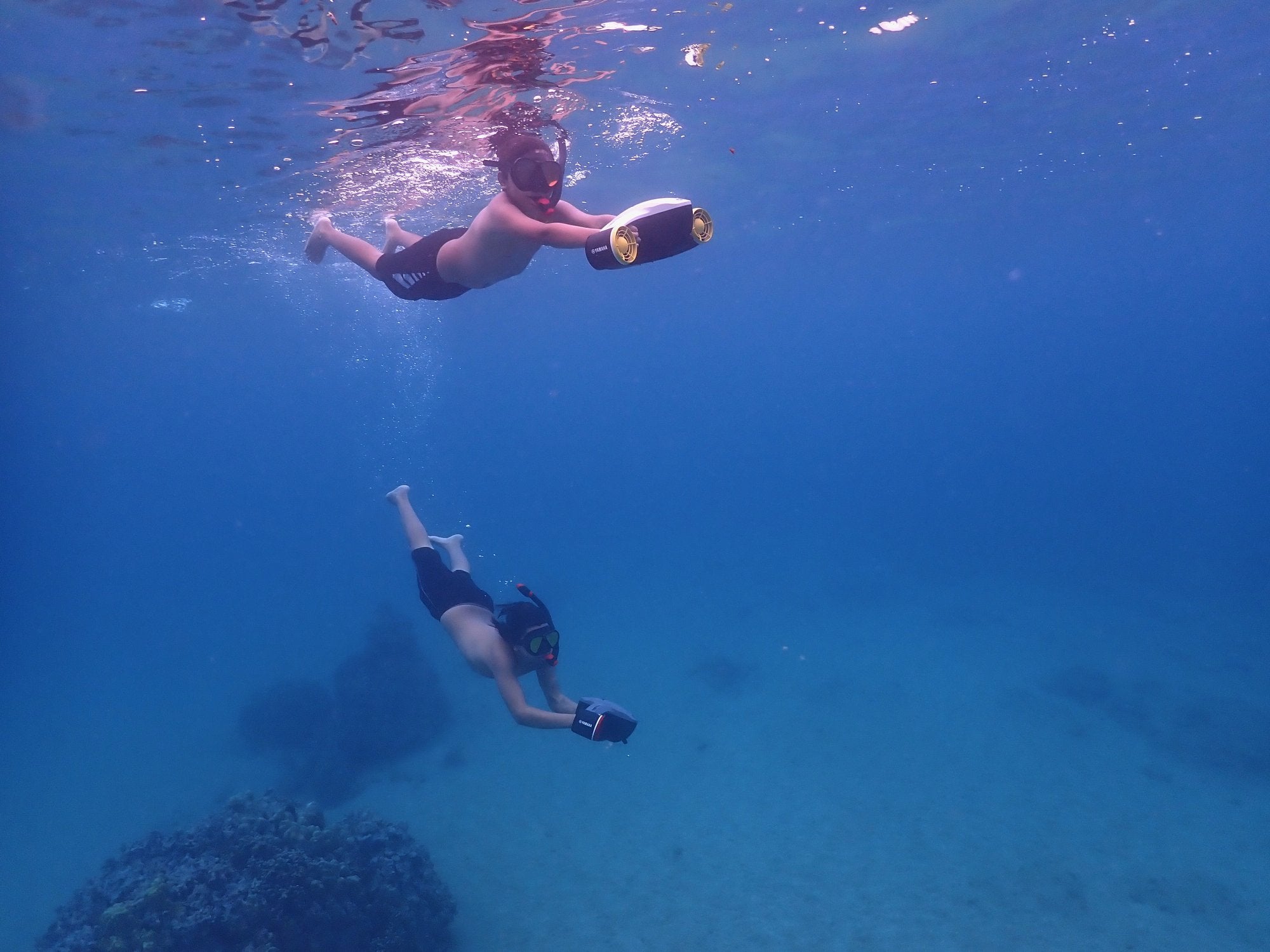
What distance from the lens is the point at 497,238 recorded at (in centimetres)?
515

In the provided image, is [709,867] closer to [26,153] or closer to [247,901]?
[247,901]

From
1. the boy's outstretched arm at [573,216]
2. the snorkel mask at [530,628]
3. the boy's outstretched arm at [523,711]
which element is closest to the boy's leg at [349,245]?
the boy's outstretched arm at [573,216]

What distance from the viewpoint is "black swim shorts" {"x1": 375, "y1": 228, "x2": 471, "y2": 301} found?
6625mm

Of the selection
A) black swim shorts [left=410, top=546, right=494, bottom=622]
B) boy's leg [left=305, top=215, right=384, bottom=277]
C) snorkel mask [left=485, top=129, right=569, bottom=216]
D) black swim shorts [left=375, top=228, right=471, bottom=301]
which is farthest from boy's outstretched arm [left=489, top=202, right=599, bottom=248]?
black swim shorts [left=410, top=546, right=494, bottom=622]

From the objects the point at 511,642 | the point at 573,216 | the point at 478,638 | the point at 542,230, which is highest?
the point at 573,216

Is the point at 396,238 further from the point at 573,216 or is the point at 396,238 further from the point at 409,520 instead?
the point at 409,520

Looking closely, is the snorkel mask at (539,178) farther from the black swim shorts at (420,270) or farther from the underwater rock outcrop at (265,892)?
the underwater rock outcrop at (265,892)

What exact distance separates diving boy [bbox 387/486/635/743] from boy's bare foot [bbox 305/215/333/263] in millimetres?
3904

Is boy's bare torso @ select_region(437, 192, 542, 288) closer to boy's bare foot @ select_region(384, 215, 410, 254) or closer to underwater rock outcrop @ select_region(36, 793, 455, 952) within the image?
boy's bare foot @ select_region(384, 215, 410, 254)

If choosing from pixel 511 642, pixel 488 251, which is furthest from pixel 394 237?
pixel 511 642

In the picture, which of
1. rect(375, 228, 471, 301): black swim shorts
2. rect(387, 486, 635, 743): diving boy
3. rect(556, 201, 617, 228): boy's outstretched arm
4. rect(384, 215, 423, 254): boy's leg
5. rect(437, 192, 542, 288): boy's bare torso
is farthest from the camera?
rect(384, 215, 423, 254): boy's leg

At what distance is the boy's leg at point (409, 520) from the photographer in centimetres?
921

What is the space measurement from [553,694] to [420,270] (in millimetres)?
4680

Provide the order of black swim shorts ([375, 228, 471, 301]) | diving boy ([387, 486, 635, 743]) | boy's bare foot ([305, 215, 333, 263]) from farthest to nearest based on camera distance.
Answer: boy's bare foot ([305, 215, 333, 263])
black swim shorts ([375, 228, 471, 301])
diving boy ([387, 486, 635, 743])
